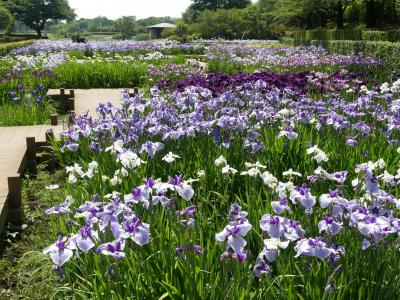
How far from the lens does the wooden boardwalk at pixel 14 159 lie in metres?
4.27

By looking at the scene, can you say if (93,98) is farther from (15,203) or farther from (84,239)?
(84,239)

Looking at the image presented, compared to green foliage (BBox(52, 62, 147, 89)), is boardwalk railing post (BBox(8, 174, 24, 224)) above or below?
below

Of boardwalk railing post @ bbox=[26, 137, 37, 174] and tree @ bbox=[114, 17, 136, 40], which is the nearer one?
boardwalk railing post @ bbox=[26, 137, 37, 174]

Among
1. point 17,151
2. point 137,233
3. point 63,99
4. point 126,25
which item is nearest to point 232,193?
point 137,233

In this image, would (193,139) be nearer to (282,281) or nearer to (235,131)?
(235,131)

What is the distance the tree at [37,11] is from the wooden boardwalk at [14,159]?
71.3 metres

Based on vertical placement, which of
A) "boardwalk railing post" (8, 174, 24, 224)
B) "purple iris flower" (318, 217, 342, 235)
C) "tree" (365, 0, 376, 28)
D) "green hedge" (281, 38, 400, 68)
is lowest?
"boardwalk railing post" (8, 174, 24, 224)

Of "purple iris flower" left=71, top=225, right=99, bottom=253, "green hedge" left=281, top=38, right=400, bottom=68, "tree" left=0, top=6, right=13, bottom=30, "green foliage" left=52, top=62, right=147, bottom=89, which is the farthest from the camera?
"tree" left=0, top=6, right=13, bottom=30

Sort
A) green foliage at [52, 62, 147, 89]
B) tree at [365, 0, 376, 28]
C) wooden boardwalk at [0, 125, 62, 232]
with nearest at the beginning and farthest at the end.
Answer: wooden boardwalk at [0, 125, 62, 232] → green foliage at [52, 62, 147, 89] → tree at [365, 0, 376, 28]

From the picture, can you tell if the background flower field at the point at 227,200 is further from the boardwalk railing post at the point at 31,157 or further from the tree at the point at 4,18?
the tree at the point at 4,18

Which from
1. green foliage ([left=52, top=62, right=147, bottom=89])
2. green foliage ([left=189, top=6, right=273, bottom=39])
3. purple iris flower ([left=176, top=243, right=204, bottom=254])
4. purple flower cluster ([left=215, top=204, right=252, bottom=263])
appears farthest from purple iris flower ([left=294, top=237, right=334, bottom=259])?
green foliage ([left=189, top=6, right=273, bottom=39])

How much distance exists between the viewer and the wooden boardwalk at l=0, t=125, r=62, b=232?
427cm

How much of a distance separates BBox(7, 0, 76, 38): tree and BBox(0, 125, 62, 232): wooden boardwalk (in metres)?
71.3

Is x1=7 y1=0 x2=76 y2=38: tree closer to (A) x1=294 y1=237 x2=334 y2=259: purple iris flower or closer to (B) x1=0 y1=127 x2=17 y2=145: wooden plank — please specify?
(B) x1=0 y1=127 x2=17 y2=145: wooden plank
